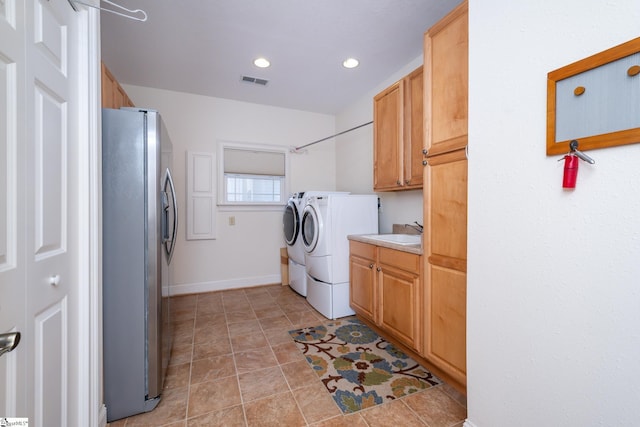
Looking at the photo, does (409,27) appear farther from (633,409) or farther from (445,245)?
(633,409)

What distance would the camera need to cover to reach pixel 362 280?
8.28 ft

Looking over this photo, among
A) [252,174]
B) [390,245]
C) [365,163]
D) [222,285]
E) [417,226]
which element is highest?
[365,163]

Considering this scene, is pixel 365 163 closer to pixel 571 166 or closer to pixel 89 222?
pixel 571 166

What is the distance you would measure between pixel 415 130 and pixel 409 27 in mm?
860

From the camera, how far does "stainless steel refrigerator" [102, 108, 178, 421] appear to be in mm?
1399

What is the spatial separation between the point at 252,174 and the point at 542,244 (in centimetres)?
342

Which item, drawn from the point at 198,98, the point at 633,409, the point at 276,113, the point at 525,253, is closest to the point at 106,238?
the point at 525,253

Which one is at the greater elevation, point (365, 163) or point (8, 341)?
point (365, 163)

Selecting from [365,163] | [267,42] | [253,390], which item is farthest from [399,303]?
[267,42]

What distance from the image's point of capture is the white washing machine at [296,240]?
326 centimetres

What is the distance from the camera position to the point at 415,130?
2178 mm

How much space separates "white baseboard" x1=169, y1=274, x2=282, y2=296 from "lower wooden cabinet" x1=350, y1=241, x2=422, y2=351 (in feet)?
5.29

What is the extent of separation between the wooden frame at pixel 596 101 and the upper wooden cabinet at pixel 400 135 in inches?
46.8

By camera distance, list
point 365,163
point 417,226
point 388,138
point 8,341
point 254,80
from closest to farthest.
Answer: point 8,341
point 388,138
point 417,226
point 254,80
point 365,163
